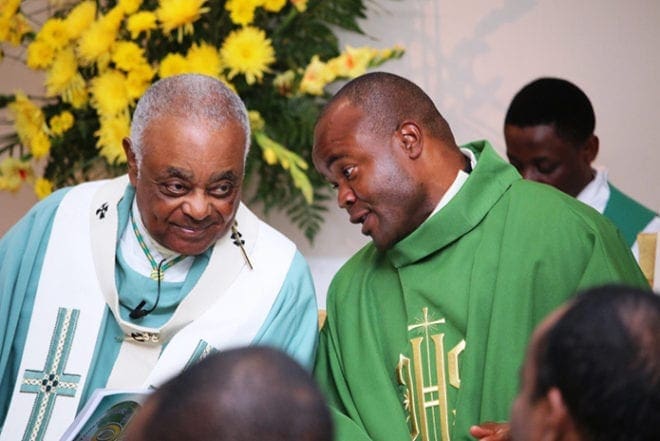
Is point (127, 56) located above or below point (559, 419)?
above

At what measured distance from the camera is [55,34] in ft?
16.2

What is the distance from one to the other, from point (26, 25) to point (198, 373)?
11.5 feet

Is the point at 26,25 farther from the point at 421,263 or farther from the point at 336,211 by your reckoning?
the point at 421,263

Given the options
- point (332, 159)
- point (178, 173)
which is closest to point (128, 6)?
point (178, 173)

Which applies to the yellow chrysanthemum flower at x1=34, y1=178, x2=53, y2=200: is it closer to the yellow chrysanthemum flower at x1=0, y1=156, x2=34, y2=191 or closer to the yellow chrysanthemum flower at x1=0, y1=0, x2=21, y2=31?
the yellow chrysanthemum flower at x1=0, y1=156, x2=34, y2=191

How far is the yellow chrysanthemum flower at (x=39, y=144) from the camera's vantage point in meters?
5.05

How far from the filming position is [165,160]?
3.84 meters

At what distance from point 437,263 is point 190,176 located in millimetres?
807

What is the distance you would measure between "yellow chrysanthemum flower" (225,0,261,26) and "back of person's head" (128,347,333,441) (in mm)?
3172

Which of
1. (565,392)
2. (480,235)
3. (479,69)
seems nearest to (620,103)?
(479,69)

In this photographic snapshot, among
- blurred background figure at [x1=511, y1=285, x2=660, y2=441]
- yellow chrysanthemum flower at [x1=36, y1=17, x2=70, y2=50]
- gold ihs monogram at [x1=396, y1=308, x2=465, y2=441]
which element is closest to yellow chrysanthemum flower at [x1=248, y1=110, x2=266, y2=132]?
yellow chrysanthemum flower at [x1=36, y1=17, x2=70, y2=50]

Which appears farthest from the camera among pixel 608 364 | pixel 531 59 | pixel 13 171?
pixel 531 59

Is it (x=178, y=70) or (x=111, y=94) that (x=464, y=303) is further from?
(x=111, y=94)

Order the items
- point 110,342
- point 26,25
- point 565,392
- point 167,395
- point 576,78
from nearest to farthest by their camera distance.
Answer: point 167,395
point 565,392
point 110,342
point 26,25
point 576,78
